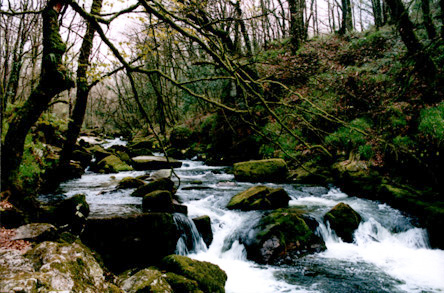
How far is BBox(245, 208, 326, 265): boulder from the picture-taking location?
566 cm

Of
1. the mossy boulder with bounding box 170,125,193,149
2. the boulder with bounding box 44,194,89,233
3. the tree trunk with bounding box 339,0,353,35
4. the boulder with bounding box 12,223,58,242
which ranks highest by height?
the tree trunk with bounding box 339,0,353,35

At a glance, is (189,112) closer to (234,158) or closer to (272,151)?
(234,158)

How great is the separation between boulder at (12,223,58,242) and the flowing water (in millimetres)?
3044

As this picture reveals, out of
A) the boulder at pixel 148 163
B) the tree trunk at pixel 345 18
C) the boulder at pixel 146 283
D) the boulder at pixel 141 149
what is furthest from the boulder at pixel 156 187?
the tree trunk at pixel 345 18

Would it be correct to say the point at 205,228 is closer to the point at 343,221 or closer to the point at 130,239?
the point at 130,239

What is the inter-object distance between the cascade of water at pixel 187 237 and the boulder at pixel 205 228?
10 centimetres

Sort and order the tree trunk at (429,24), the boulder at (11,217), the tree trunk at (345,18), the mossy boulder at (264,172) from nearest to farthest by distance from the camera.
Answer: the boulder at (11,217)
the tree trunk at (429,24)
the mossy boulder at (264,172)
the tree trunk at (345,18)

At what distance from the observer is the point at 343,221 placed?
6.79 meters

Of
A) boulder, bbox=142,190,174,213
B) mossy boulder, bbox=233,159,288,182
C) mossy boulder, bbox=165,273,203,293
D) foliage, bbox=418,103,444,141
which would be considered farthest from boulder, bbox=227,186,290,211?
foliage, bbox=418,103,444,141

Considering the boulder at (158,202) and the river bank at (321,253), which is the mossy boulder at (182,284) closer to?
the river bank at (321,253)

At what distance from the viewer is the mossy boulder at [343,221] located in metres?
6.63

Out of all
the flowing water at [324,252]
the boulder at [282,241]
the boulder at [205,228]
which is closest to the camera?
the flowing water at [324,252]

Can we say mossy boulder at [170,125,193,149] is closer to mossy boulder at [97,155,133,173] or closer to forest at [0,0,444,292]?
mossy boulder at [97,155,133,173]

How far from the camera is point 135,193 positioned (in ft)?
29.0
